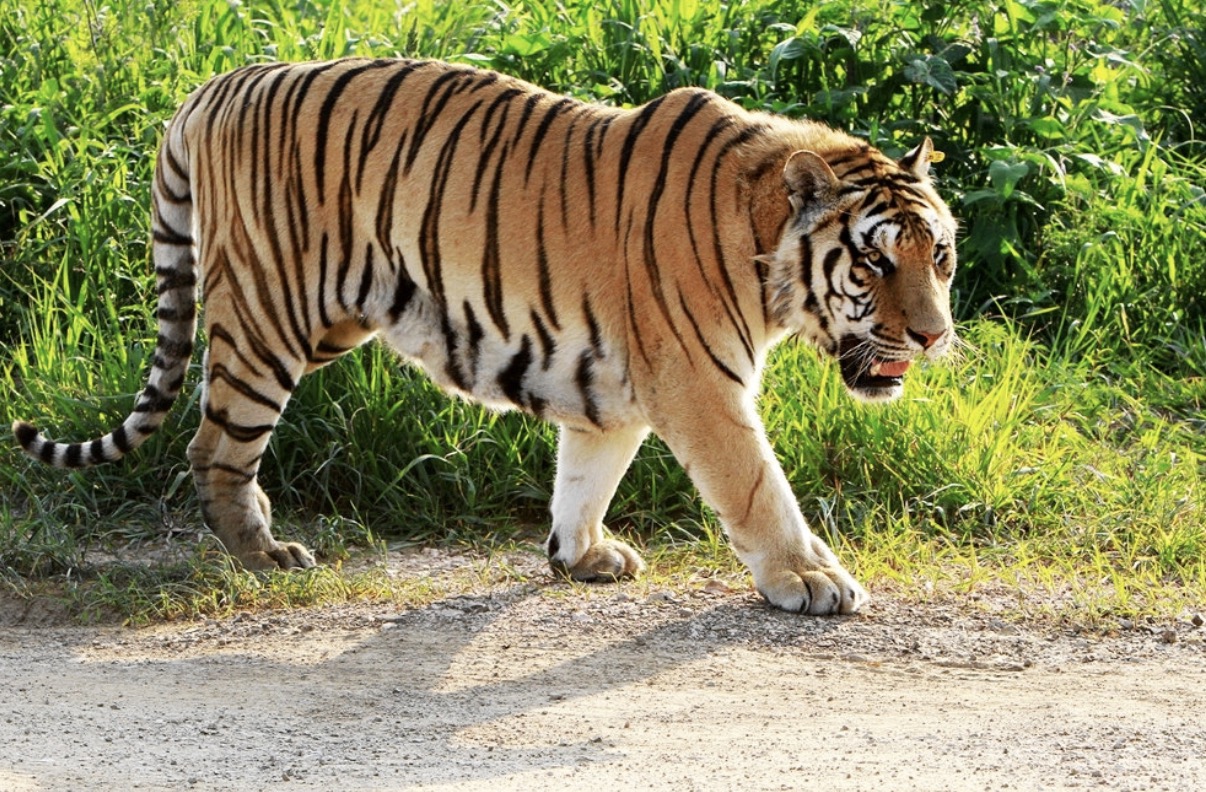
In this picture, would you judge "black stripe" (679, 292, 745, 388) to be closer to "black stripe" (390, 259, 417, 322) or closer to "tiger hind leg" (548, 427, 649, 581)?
"tiger hind leg" (548, 427, 649, 581)

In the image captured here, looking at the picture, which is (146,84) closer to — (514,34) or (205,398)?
(514,34)

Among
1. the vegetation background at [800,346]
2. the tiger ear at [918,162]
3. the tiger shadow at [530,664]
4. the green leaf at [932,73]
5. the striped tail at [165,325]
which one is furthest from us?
the green leaf at [932,73]

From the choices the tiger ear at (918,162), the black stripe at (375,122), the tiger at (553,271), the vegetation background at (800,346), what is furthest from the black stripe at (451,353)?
the tiger ear at (918,162)

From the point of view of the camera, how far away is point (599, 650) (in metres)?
4.71

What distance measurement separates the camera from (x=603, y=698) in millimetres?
4309

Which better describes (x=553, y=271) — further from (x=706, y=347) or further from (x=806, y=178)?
(x=806, y=178)

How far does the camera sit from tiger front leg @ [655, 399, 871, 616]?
4742mm

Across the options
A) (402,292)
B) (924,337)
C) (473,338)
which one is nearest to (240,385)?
(402,292)

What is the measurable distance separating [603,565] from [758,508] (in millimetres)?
708

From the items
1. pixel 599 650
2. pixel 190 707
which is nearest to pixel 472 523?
pixel 599 650

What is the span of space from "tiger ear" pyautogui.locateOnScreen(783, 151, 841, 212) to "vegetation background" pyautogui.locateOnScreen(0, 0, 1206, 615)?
1.24m

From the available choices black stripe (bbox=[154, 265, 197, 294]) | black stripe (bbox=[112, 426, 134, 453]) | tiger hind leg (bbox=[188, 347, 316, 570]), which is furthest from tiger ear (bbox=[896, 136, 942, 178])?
black stripe (bbox=[112, 426, 134, 453])

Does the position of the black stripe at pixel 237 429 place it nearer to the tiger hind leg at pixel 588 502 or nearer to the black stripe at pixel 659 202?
the tiger hind leg at pixel 588 502

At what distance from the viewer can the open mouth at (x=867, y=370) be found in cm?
479
